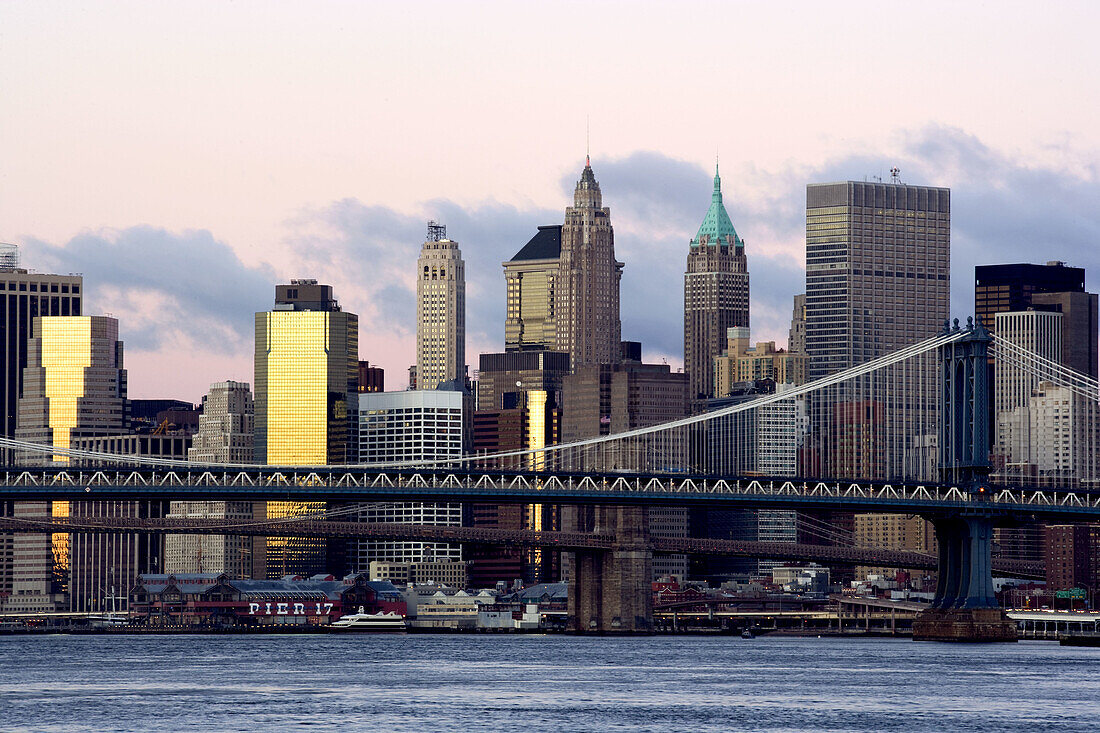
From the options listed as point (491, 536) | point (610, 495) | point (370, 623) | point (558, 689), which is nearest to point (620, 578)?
point (491, 536)

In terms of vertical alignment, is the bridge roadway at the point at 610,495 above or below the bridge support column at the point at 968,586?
above

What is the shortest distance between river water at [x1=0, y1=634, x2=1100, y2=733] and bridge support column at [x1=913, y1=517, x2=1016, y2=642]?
1372 millimetres

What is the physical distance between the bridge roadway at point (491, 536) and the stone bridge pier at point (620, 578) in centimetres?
97

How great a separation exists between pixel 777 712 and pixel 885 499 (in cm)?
3638

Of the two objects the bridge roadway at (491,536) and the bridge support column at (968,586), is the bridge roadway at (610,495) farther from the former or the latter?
the bridge roadway at (491,536)

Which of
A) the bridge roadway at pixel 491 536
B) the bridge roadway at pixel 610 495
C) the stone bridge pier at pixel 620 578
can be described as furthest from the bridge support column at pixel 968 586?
the stone bridge pier at pixel 620 578

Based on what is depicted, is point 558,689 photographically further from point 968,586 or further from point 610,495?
point 968,586

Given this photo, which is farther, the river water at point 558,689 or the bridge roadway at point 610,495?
the bridge roadway at point 610,495

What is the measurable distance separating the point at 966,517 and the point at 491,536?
55.0m

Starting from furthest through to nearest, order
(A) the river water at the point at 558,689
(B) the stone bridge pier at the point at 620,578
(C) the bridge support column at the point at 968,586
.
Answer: (B) the stone bridge pier at the point at 620,578 < (C) the bridge support column at the point at 968,586 < (A) the river water at the point at 558,689

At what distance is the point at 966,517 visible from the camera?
10350 centimetres

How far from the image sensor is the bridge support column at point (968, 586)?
10400cm

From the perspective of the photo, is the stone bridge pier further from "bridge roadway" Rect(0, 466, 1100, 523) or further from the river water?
"bridge roadway" Rect(0, 466, 1100, 523)

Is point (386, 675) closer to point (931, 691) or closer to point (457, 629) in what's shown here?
point (931, 691)
